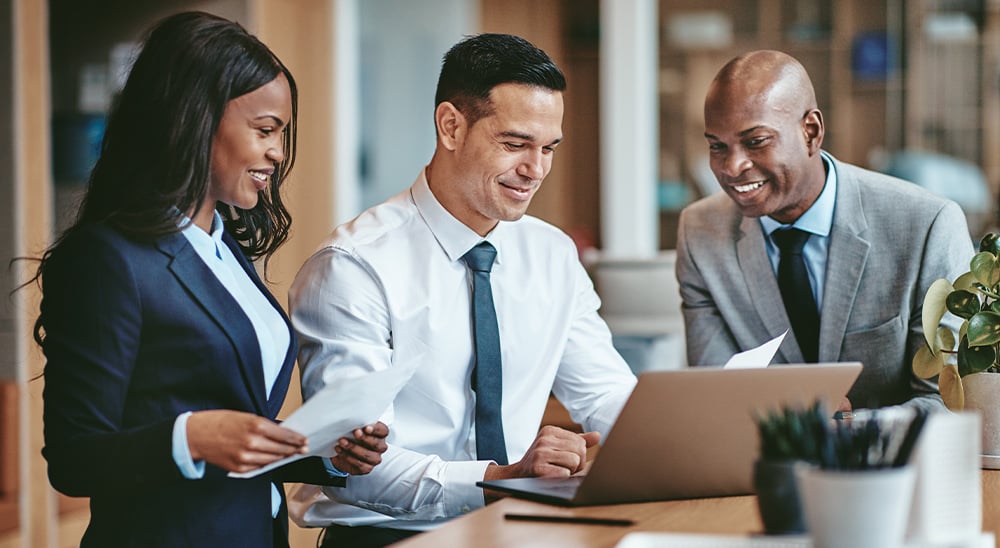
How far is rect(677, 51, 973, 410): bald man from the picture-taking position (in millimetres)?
2080

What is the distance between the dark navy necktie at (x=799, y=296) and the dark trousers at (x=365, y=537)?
0.85m

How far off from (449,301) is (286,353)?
1.06 feet

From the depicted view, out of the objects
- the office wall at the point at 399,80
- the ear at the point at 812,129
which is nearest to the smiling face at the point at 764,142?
the ear at the point at 812,129

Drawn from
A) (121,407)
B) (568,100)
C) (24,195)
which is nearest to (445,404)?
(121,407)

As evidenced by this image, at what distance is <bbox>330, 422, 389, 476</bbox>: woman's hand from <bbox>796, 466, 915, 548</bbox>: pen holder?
70 cm

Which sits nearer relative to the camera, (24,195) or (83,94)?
(24,195)

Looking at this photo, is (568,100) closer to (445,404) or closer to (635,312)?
(635,312)

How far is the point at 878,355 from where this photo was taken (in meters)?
2.08

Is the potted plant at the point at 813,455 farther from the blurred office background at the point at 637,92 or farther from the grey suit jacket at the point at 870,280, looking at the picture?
the blurred office background at the point at 637,92

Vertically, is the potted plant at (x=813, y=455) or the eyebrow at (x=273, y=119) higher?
the eyebrow at (x=273, y=119)

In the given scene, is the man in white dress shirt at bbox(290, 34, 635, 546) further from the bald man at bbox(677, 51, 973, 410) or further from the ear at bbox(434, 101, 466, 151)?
the bald man at bbox(677, 51, 973, 410)

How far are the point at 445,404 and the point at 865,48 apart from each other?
4460 mm

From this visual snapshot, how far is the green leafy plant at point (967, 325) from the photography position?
1.60 metres

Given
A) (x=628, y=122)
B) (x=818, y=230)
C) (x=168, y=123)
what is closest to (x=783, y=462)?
(x=168, y=123)
